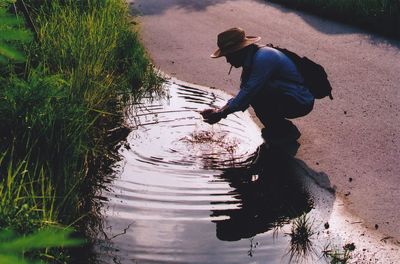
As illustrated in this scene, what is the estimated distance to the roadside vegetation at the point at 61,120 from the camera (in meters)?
3.11

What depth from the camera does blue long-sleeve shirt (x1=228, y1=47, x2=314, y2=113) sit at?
4527mm

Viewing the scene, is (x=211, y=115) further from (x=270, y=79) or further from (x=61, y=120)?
(x=61, y=120)

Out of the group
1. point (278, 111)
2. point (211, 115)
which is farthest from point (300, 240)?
point (278, 111)

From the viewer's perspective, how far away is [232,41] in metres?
4.53

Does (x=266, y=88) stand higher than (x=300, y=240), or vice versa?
(x=266, y=88)

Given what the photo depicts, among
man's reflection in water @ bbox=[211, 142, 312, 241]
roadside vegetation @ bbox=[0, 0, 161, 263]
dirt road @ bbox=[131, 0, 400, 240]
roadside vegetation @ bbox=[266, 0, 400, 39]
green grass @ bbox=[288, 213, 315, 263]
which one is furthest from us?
roadside vegetation @ bbox=[266, 0, 400, 39]

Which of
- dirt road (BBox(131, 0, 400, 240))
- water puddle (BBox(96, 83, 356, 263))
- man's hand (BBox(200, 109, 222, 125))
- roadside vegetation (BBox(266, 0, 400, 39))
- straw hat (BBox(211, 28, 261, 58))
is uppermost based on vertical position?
straw hat (BBox(211, 28, 261, 58))

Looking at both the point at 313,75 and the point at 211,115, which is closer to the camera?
the point at 211,115

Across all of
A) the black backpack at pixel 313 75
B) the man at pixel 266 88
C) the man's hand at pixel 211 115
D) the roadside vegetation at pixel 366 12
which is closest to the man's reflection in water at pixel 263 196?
the man at pixel 266 88

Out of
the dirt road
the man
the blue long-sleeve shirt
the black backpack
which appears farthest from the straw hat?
the dirt road

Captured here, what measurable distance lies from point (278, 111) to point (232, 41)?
723 mm

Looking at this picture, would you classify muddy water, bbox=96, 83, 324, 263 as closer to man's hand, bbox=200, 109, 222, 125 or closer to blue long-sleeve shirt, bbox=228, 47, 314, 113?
man's hand, bbox=200, 109, 222, 125

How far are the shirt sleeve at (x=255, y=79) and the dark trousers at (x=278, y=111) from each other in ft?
0.81

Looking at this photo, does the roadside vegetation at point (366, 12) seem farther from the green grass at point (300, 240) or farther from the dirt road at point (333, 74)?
the green grass at point (300, 240)
